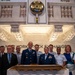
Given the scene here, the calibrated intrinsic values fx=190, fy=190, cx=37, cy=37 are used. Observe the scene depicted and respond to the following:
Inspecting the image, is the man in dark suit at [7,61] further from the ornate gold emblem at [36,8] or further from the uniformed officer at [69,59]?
the ornate gold emblem at [36,8]

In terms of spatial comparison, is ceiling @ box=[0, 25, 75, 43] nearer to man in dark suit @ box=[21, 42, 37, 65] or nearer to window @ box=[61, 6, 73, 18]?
window @ box=[61, 6, 73, 18]

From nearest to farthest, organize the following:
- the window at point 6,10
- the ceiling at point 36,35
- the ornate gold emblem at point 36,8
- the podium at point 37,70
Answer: the podium at point 37,70, the ornate gold emblem at point 36,8, the window at point 6,10, the ceiling at point 36,35

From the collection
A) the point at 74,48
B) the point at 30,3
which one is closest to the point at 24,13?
the point at 30,3

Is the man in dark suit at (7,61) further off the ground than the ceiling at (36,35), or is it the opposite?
the ceiling at (36,35)

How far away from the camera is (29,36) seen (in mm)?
9586

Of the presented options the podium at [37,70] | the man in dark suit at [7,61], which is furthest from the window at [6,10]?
the podium at [37,70]

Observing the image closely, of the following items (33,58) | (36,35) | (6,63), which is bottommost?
(6,63)

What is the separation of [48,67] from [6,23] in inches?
144

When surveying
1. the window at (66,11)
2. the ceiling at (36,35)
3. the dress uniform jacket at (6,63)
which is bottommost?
the dress uniform jacket at (6,63)

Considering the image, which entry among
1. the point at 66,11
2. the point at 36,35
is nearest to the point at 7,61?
the point at 66,11

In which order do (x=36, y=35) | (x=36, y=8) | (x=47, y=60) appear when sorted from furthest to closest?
(x=36, y=35) → (x=36, y=8) → (x=47, y=60)

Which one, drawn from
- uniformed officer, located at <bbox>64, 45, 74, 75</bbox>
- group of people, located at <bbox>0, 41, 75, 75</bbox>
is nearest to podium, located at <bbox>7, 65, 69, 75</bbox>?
group of people, located at <bbox>0, 41, 75, 75</bbox>

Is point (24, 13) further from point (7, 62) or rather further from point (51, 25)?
point (7, 62)

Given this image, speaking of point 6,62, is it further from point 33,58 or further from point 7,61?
point 33,58
